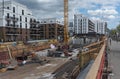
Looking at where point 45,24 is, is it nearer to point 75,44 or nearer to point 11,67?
point 75,44

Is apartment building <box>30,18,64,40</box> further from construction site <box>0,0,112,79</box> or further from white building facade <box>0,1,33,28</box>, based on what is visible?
construction site <box>0,0,112,79</box>

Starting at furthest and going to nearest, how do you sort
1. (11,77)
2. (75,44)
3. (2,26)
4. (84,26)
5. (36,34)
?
(84,26)
(36,34)
(2,26)
(75,44)
(11,77)

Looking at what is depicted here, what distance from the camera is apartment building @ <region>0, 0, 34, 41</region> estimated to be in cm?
8181

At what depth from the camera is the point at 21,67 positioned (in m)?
27.6

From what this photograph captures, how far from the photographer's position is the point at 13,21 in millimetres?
88688

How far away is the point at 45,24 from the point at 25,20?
81.4 ft

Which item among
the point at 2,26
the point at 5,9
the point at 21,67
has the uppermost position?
the point at 5,9

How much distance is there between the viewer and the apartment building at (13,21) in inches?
3221

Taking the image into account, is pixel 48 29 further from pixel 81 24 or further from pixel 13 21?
pixel 81 24

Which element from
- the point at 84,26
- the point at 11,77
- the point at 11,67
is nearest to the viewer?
the point at 11,77

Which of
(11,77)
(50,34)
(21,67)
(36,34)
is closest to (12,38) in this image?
(36,34)

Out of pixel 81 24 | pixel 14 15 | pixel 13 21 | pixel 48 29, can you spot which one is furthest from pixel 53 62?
pixel 81 24

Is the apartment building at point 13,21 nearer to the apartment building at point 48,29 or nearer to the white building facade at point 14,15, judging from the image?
the white building facade at point 14,15

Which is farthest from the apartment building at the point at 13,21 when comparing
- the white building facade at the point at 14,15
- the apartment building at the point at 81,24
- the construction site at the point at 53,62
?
the apartment building at the point at 81,24
